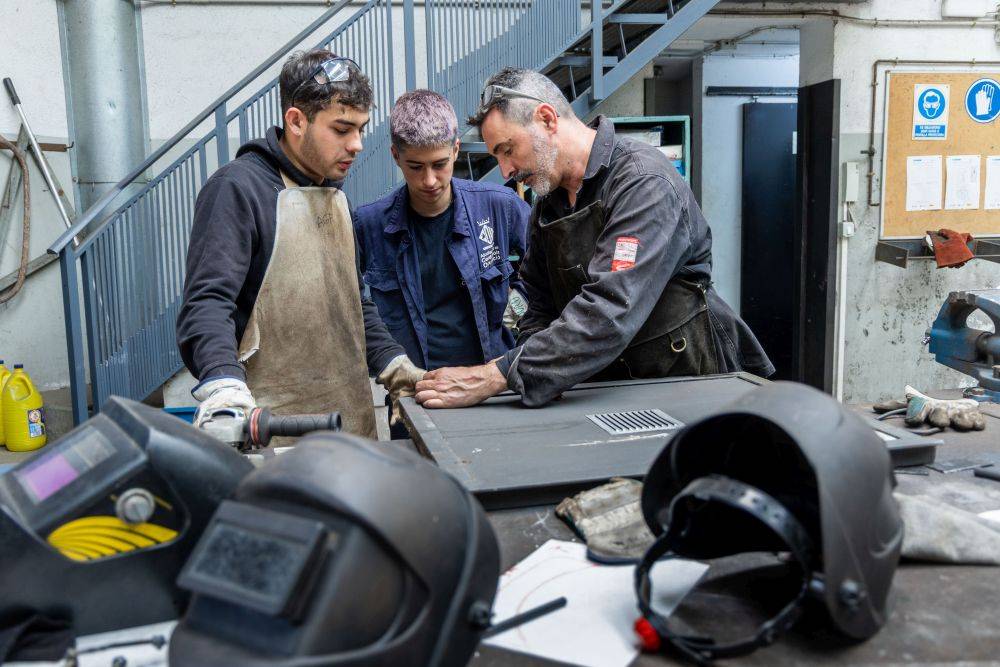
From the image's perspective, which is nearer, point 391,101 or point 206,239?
point 206,239

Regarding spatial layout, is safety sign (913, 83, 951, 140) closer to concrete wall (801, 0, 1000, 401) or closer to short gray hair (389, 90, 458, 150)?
concrete wall (801, 0, 1000, 401)

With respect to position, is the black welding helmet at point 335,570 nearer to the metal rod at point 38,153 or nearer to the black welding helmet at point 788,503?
the black welding helmet at point 788,503

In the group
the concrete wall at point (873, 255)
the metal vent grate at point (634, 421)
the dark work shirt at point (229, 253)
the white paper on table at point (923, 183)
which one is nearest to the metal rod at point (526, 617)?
the metal vent grate at point (634, 421)

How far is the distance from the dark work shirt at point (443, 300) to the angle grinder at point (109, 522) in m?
1.60

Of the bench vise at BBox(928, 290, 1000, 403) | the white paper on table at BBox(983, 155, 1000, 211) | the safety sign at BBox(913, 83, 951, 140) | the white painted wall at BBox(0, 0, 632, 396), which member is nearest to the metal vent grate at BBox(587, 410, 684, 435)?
the bench vise at BBox(928, 290, 1000, 403)

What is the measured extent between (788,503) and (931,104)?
5159 mm

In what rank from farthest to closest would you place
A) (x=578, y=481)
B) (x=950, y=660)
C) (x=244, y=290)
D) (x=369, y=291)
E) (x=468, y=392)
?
(x=369, y=291), (x=244, y=290), (x=468, y=392), (x=578, y=481), (x=950, y=660)

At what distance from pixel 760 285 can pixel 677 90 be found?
5.98 feet

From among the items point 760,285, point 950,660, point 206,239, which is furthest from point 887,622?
point 760,285

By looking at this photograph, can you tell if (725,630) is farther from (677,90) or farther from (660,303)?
(677,90)

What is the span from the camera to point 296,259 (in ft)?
6.88

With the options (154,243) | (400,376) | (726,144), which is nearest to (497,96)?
(400,376)

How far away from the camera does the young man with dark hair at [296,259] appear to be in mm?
1920

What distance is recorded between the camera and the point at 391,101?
3.80 metres
